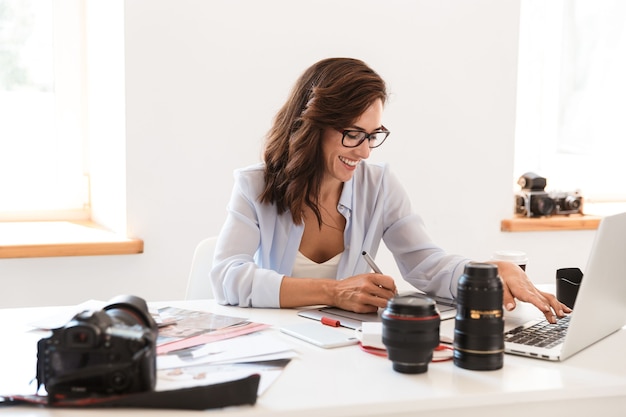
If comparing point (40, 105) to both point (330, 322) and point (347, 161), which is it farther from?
point (330, 322)

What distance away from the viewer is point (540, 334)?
1613mm

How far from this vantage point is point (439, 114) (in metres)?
3.29

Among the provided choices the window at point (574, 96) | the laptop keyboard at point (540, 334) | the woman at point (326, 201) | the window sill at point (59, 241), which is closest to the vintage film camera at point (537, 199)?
the window at point (574, 96)

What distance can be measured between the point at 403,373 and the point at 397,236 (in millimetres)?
923

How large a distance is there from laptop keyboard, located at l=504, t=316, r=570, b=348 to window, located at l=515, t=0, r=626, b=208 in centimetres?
210

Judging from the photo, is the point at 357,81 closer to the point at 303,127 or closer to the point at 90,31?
the point at 303,127

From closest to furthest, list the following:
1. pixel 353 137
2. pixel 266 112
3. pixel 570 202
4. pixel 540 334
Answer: pixel 540 334, pixel 353 137, pixel 266 112, pixel 570 202

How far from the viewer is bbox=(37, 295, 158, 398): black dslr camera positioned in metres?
1.18

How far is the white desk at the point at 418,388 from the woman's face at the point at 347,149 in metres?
0.73

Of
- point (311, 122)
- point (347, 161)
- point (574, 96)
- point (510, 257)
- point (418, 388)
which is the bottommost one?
point (418, 388)

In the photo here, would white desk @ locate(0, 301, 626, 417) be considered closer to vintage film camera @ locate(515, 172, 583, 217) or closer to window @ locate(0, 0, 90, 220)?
window @ locate(0, 0, 90, 220)

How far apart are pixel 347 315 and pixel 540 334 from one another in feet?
1.35

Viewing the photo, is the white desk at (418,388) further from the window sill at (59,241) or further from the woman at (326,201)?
the window sill at (59,241)

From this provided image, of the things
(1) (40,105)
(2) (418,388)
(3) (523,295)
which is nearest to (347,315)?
(3) (523,295)
